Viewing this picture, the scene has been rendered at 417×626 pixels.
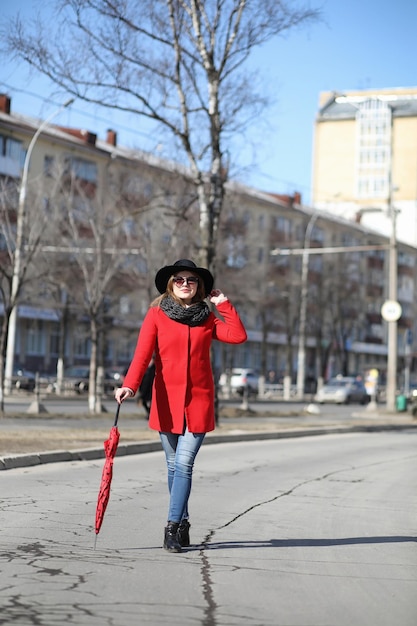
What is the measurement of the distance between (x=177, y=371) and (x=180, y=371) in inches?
0.9

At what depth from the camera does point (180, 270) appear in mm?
8352

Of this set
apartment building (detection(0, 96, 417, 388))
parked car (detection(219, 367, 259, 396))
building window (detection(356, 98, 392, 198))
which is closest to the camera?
apartment building (detection(0, 96, 417, 388))

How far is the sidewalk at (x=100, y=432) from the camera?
16.9 meters

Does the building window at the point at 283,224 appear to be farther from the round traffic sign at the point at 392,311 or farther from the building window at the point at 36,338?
the round traffic sign at the point at 392,311

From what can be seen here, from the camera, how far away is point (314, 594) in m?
6.86

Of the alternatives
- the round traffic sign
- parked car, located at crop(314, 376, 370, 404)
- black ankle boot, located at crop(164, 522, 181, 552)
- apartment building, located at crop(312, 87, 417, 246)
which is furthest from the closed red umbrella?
apartment building, located at crop(312, 87, 417, 246)

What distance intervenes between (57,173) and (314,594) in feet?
117

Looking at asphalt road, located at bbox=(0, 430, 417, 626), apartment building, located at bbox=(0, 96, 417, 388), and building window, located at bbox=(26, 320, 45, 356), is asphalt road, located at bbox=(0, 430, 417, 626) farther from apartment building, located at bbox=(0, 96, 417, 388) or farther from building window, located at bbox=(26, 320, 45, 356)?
building window, located at bbox=(26, 320, 45, 356)

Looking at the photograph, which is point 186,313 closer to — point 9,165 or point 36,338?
point 9,165

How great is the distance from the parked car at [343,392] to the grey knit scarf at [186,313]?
54.3m

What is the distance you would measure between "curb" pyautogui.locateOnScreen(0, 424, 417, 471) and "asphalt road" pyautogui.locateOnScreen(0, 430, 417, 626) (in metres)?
0.36

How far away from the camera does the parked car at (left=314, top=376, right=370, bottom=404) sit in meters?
62.4

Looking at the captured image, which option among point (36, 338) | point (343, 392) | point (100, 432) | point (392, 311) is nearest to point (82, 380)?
point (343, 392)

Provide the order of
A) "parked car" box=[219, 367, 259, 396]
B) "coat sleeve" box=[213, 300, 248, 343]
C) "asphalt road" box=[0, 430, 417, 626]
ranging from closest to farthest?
"asphalt road" box=[0, 430, 417, 626]
"coat sleeve" box=[213, 300, 248, 343]
"parked car" box=[219, 367, 259, 396]
